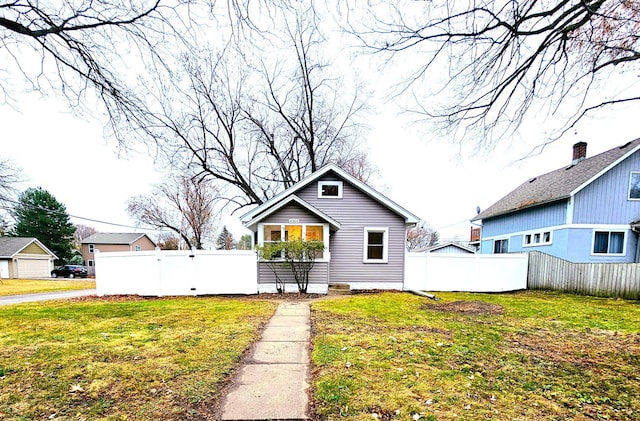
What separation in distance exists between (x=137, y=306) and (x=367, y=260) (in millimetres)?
8101

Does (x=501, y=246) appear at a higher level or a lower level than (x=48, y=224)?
higher

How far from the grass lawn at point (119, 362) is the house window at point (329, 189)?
6105 millimetres

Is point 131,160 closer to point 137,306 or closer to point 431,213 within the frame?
point 137,306

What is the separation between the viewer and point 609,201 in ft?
40.7

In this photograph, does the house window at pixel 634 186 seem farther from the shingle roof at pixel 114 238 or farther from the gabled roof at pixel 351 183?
the shingle roof at pixel 114 238

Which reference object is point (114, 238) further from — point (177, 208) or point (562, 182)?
point (562, 182)

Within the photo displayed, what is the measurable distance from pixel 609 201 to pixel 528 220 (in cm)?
324

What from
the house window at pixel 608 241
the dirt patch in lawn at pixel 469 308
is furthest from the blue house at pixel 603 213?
the dirt patch in lawn at pixel 469 308

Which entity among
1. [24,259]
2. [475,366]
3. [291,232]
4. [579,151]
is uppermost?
[579,151]

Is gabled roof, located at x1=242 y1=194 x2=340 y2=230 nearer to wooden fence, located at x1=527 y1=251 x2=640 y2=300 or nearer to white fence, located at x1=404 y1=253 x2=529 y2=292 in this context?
white fence, located at x1=404 y1=253 x2=529 y2=292

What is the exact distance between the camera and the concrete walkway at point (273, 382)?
258 centimetres

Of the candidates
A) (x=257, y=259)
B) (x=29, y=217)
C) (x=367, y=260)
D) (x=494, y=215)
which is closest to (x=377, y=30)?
(x=257, y=259)

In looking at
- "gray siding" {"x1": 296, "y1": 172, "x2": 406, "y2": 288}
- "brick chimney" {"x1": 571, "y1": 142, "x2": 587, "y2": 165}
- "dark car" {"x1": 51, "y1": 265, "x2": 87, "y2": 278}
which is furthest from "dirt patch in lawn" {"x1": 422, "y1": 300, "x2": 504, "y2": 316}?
"dark car" {"x1": 51, "y1": 265, "x2": 87, "y2": 278}

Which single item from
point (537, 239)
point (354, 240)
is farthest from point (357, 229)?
point (537, 239)
